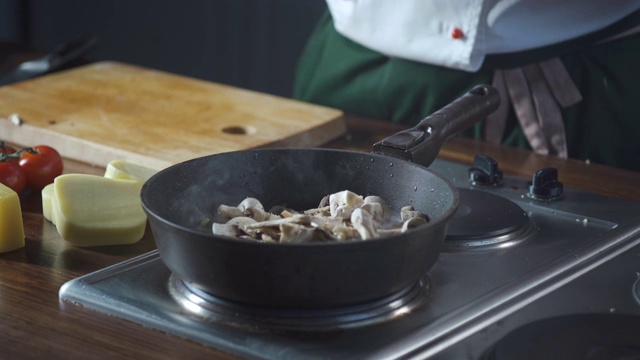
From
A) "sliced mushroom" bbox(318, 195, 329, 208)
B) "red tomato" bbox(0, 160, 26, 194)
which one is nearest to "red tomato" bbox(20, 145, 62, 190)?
"red tomato" bbox(0, 160, 26, 194)

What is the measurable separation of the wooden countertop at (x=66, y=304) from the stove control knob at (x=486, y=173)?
107 mm

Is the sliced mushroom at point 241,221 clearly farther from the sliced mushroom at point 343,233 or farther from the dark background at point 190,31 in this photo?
the dark background at point 190,31

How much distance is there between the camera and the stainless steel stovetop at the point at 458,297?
0.84 m

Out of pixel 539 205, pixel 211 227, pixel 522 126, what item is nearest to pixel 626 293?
pixel 539 205

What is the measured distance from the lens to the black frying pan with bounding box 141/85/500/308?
82cm

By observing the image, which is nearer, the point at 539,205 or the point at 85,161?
the point at 539,205

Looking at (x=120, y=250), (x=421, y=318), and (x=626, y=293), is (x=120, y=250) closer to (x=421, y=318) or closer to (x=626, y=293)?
(x=421, y=318)

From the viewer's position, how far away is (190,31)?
275 cm

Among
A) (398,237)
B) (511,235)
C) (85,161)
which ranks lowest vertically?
(85,161)

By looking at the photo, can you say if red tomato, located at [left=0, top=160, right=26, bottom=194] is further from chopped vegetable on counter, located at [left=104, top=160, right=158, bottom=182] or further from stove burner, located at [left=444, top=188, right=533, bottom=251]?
stove burner, located at [left=444, top=188, right=533, bottom=251]

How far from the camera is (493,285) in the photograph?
Result: 3.19ft

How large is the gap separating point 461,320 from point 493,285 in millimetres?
101

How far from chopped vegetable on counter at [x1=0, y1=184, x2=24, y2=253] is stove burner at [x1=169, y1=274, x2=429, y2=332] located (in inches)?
9.6

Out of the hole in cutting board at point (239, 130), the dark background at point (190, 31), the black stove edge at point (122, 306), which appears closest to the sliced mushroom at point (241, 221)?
the black stove edge at point (122, 306)
